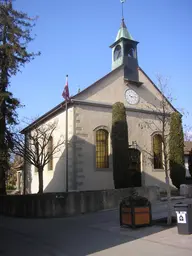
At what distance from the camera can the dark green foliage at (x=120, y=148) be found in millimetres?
20734

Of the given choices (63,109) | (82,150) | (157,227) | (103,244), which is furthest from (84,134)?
(103,244)

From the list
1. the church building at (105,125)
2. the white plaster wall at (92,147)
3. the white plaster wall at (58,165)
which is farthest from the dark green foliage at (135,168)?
the white plaster wall at (58,165)

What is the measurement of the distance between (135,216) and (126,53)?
18.0 m

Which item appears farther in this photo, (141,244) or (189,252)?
(141,244)

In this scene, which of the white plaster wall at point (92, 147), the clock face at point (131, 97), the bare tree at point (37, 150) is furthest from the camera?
the clock face at point (131, 97)

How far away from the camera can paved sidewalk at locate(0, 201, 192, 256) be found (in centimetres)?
830

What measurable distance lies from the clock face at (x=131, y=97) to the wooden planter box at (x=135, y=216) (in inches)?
561

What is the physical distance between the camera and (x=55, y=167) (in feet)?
81.5

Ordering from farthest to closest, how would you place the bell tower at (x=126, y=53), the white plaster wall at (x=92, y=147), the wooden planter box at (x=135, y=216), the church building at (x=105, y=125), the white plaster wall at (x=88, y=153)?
the bell tower at (x=126, y=53), the church building at (x=105, y=125), the white plaster wall at (x=92, y=147), the white plaster wall at (x=88, y=153), the wooden planter box at (x=135, y=216)

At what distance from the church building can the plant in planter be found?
29.0ft

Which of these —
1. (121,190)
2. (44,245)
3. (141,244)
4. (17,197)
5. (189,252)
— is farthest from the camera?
(17,197)

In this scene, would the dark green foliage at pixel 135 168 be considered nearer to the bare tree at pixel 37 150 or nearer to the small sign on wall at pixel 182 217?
the bare tree at pixel 37 150

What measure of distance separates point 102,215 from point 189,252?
8.26 metres

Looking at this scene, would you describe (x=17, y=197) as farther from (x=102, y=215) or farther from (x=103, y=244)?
(x=103, y=244)
